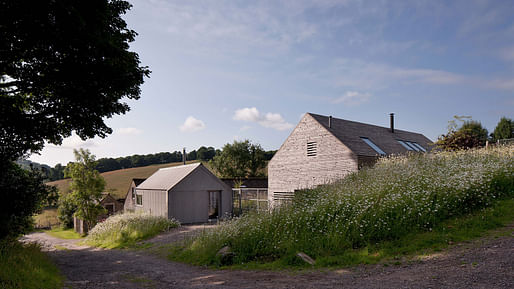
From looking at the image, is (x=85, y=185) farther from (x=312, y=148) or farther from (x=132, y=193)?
(x=312, y=148)

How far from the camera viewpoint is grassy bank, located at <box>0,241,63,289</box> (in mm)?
6230

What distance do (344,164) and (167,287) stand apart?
1542 centimetres

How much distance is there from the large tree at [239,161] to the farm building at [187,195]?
2644 cm

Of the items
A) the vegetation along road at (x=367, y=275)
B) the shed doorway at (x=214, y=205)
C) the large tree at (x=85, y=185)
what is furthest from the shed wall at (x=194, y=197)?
the vegetation along road at (x=367, y=275)

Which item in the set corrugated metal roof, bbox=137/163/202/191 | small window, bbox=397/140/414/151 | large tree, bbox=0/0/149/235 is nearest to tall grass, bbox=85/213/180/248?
corrugated metal roof, bbox=137/163/202/191

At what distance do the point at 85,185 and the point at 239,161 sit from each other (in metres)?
28.3

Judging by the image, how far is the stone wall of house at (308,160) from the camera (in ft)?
67.2

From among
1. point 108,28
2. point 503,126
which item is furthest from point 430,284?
point 503,126

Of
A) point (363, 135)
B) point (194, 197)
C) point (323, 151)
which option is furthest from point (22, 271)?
point (363, 135)

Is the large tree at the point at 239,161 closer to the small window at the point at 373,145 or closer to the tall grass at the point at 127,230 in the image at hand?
the small window at the point at 373,145

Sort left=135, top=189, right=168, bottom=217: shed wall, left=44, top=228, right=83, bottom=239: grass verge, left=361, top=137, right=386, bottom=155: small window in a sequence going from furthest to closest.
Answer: left=44, top=228, right=83, bottom=239: grass verge → left=361, top=137, right=386, bottom=155: small window → left=135, top=189, right=168, bottom=217: shed wall

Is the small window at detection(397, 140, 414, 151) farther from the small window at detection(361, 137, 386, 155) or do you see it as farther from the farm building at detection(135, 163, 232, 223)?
the farm building at detection(135, 163, 232, 223)

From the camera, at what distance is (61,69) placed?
8.99m

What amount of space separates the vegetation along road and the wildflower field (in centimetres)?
80
